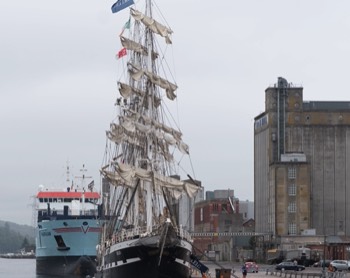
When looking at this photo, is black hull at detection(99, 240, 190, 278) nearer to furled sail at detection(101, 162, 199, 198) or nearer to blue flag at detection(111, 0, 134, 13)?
furled sail at detection(101, 162, 199, 198)

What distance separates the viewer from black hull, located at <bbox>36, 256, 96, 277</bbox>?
Answer: 117188 millimetres

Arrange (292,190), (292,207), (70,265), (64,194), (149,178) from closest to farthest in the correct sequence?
(149,178)
(70,265)
(64,194)
(292,207)
(292,190)

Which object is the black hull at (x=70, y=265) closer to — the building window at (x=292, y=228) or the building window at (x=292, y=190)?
the building window at (x=292, y=228)

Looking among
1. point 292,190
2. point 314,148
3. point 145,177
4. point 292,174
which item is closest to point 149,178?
point 145,177

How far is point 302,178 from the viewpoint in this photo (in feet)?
501

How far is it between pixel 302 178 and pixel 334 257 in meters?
19.3

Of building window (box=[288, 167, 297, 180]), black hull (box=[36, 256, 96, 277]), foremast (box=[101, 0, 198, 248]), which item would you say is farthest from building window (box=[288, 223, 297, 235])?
foremast (box=[101, 0, 198, 248])

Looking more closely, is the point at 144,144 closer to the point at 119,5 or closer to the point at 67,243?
the point at 119,5

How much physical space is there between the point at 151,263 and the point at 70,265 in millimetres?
51667

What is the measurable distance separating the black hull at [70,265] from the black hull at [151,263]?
1815 inches

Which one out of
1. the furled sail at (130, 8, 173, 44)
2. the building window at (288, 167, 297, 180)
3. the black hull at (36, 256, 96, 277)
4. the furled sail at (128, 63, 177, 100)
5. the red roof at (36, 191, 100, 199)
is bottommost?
the black hull at (36, 256, 96, 277)

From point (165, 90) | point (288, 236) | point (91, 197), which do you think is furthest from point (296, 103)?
point (165, 90)

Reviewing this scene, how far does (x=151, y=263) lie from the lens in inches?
2694

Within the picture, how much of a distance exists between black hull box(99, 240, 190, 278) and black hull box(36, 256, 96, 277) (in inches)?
1815
